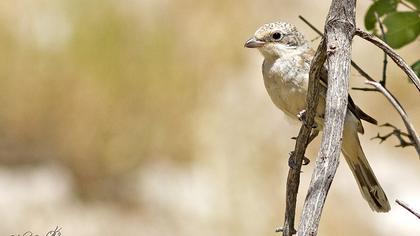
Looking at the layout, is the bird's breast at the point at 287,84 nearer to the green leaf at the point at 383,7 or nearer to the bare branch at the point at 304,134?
the green leaf at the point at 383,7

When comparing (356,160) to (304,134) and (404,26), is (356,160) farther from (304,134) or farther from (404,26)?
(304,134)

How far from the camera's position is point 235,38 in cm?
881

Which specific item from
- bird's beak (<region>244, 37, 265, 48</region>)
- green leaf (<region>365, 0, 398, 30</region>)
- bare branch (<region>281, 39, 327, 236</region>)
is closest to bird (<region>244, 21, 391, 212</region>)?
bird's beak (<region>244, 37, 265, 48</region>)

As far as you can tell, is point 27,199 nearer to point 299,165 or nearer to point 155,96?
point 155,96

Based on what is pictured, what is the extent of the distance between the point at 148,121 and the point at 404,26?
6.27 m

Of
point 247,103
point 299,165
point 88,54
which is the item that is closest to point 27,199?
point 88,54

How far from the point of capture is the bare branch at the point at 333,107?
1.70m

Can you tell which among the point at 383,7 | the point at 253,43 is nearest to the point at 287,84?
the point at 253,43

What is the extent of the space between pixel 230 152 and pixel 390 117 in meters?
1.54

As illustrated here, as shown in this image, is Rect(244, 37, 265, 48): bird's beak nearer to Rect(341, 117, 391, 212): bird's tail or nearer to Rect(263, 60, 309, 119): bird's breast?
Rect(263, 60, 309, 119): bird's breast

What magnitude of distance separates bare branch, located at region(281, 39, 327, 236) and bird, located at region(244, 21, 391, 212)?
105cm

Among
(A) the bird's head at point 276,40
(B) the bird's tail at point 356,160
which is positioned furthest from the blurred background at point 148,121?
(B) the bird's tail at point 356,160

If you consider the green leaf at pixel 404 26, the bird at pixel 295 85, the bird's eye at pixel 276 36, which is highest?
the bird's eye at pixel 276 36

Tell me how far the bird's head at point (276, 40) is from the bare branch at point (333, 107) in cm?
175
